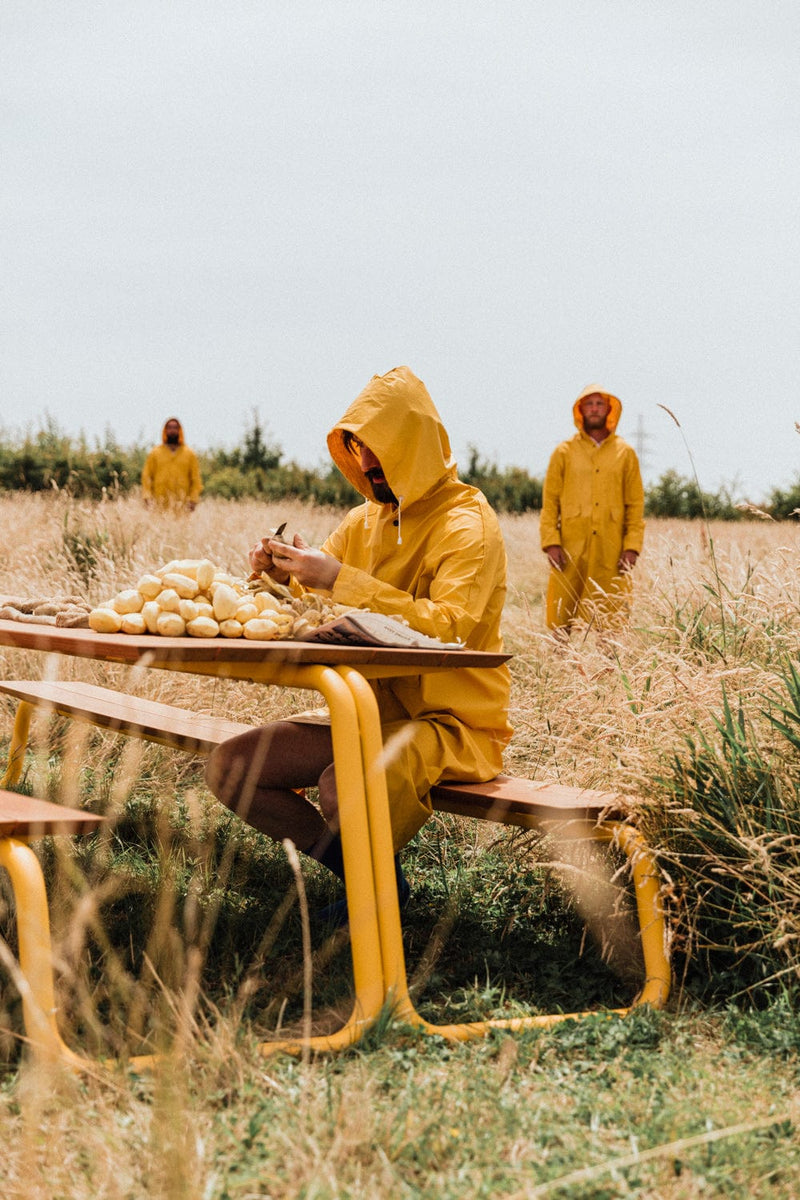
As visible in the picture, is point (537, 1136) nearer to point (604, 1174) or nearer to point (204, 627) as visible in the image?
point (604, 1174)

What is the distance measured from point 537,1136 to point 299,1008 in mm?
869

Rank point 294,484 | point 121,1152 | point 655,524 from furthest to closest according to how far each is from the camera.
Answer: point 294,484 → point 655,524 → point 121,1152

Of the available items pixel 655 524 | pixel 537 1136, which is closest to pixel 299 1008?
pixel 537 1136

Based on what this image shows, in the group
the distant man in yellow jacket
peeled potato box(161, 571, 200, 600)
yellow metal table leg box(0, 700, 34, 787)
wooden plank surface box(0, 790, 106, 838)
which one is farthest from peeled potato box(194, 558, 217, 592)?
the distant man in yellow jacket

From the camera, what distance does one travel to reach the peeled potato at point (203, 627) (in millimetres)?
2742

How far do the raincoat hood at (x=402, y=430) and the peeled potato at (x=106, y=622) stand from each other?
0.87 meters

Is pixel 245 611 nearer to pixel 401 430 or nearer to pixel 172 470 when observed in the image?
pixel 401 430

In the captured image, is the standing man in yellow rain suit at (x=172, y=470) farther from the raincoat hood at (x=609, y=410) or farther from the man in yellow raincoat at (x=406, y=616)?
the man in yellow raincoat at (x=406, y=616)

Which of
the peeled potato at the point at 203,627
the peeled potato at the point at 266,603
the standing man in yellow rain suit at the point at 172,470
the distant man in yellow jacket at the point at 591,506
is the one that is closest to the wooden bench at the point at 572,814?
the peeled potato at the point at 266,603

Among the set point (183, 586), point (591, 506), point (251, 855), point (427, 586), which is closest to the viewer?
point (183, 586)

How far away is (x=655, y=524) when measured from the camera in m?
17.5

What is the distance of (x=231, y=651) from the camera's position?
7.92 ft

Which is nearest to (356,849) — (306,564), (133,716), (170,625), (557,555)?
Answer: (170,625)

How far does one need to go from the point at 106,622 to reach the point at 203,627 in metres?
0.26
